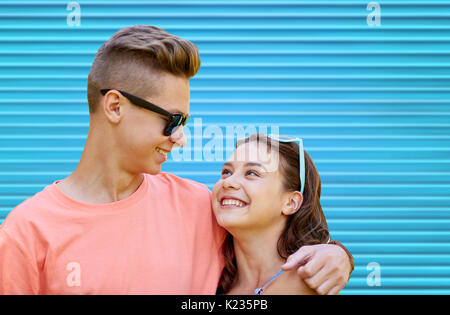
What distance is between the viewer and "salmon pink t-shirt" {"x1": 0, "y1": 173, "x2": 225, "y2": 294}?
71.2 inches

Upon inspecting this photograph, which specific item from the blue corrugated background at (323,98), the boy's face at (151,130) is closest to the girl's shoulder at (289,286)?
the boy's face at (151,130)

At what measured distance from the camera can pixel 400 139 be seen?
3.46 metres

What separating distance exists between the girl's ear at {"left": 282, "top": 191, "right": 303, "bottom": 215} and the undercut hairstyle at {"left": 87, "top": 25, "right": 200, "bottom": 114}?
0.84m

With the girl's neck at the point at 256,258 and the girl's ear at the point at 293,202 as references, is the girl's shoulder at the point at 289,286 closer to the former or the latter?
the girl's neck at the point at 256,258

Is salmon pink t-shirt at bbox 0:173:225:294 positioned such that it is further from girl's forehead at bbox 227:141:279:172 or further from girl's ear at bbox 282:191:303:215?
girl's ear at bbox 282:191:303:215

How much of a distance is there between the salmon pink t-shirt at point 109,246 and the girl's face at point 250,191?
170mm

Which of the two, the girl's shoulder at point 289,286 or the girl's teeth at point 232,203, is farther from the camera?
the girl's teeth at point 232,203

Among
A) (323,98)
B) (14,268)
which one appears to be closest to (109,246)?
(14,268)

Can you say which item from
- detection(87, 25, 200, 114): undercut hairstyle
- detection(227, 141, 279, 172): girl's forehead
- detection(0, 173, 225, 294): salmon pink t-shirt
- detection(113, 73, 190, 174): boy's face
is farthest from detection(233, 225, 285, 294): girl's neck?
detection(87, 25, 200, 114): undercut hairstyle

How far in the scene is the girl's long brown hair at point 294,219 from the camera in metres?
2.30
